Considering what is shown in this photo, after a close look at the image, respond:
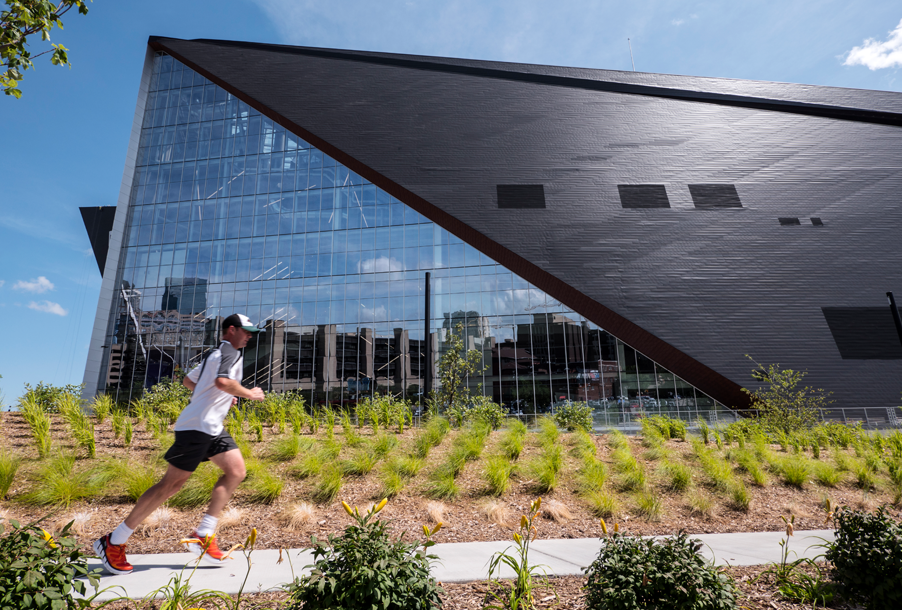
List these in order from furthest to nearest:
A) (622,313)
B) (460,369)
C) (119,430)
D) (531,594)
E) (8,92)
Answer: (460,369)
(622,313)
(119,430)
(8,92)
(531,594)

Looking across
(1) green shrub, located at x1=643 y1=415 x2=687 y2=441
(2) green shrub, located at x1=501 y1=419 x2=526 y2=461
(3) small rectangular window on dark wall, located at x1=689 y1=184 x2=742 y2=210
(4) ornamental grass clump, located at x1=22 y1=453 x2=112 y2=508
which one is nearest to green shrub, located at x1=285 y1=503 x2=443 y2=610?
(4) ornamental grass clump, located at x1=22 y1=453 x2=112 y2=508

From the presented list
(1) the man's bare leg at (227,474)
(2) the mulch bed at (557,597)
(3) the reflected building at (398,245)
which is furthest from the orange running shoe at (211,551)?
(3) the reflected building at (398,245)

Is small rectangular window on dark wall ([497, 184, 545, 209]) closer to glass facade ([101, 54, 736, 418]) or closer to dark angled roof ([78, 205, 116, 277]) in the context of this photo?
glass facade ([101, 54, 736, 418])

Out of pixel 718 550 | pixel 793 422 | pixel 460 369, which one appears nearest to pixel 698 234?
pixel 793 422

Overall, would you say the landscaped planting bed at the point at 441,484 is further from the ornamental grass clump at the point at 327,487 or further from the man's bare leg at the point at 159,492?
the man's bare leg at the point at 159,492

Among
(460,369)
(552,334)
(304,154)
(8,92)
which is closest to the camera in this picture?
(8,92)

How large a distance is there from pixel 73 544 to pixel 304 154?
1047 inches

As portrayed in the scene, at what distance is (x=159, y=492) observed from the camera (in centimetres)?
317

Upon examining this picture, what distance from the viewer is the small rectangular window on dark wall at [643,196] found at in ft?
52.4

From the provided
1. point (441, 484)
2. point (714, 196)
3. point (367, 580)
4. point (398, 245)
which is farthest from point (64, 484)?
point (398, 245)

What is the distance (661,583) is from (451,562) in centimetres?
161

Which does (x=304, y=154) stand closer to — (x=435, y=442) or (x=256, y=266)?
(x=256, y=266)

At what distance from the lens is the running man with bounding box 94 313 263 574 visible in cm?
306

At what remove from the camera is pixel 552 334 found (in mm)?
21375
